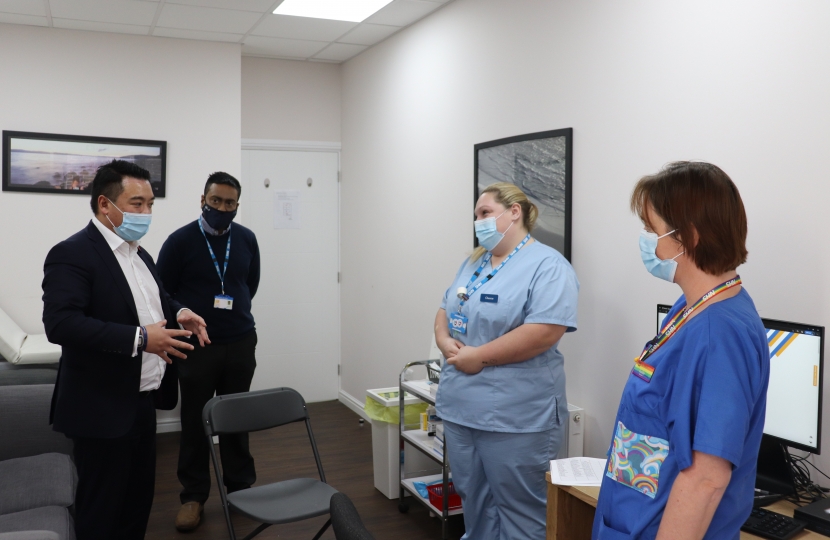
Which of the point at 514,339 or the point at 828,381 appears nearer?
the point at 828,381

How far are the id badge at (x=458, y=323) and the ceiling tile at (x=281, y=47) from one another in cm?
309

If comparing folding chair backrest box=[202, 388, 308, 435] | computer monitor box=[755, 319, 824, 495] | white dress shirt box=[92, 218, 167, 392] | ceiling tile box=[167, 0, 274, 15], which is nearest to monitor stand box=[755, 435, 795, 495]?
computer monitor box=[755, 319, 824, 495]

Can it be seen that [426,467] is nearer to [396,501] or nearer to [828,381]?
[396,501]

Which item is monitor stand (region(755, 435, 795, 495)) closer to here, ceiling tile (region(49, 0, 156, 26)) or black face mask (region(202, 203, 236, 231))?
black face mask (region(202, 203, 236, 231))

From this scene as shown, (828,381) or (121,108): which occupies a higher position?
(121,108)

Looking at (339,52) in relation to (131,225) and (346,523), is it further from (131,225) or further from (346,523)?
(346,523)

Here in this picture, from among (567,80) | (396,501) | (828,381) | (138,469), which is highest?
(567,80)

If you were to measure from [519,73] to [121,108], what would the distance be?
9.46 feet

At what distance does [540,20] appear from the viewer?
3230 mm

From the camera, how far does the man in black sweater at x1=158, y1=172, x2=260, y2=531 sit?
329 centimetres

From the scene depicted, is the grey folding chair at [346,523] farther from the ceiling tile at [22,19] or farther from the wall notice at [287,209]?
the wall notice at [287,209]

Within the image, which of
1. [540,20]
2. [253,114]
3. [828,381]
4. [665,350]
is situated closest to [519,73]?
[540,20]

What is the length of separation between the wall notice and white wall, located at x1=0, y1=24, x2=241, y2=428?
714 millimetres

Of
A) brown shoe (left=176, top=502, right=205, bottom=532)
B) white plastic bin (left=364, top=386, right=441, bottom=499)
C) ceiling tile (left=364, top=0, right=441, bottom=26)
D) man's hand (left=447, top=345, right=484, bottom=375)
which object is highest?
ceiling tile (left=364, top=0, right=441, bottom=26)
